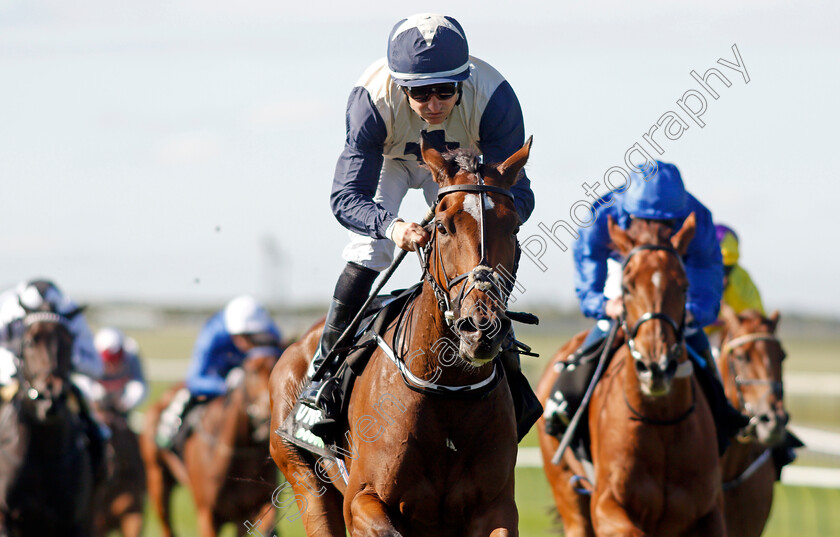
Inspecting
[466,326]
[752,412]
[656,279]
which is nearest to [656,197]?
[656,279]

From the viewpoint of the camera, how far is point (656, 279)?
6047mm

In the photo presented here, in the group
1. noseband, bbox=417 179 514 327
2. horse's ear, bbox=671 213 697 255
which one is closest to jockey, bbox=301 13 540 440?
noseband, bbox=417 179 514 327

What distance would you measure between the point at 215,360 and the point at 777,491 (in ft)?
26.2

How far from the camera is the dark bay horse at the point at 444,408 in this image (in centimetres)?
414

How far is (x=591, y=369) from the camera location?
7156 millimetres

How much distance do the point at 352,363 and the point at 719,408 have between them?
269 cm

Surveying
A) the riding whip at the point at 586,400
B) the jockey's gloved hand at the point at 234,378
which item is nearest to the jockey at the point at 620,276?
the riding whip at the point at 586,400

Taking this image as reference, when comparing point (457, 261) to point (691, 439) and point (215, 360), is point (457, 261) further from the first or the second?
point (215, 360)

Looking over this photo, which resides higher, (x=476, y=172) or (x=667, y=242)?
(x=476, y=172)

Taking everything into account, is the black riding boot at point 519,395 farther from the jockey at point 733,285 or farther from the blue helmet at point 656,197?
the jockey at point 733,285

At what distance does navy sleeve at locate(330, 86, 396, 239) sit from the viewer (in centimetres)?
489

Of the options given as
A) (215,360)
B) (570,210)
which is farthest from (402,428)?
(215,360)

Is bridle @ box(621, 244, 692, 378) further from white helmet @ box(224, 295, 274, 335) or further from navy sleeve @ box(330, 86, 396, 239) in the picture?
white helmet @ box(224, 295, 274, 335)

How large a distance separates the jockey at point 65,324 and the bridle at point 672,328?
450 cm
